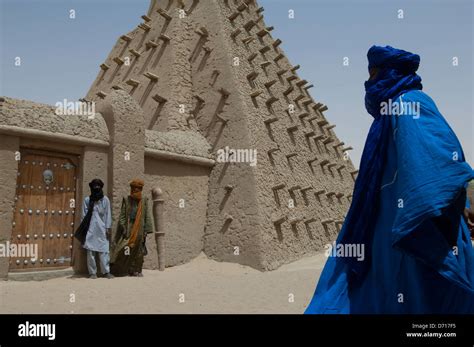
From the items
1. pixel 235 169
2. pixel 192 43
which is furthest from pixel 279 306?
pixel 192 43

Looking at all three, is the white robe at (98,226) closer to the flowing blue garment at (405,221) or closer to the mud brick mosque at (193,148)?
the mud brick mosque at (193,148)

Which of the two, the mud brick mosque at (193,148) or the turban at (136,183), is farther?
the turban at (136,183)

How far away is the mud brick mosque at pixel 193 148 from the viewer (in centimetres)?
676

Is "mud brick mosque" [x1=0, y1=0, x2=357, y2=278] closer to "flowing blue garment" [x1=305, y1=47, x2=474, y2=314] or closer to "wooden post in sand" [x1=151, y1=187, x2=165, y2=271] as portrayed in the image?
"wooden post in sand" [x1=151, y1=187, x2=165, y2=271]

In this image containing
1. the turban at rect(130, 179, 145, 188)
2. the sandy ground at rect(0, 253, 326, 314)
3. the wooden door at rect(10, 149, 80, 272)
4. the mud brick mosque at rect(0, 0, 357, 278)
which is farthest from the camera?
the turban at rect(130, 179, 145, 188)

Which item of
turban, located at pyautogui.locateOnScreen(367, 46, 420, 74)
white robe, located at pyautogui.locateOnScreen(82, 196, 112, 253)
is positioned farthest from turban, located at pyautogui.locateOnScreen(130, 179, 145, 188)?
turban, located at pyautogui.locateOnScreen(367, 46, 420, 74)

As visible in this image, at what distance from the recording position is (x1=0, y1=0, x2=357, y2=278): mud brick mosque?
6762mm

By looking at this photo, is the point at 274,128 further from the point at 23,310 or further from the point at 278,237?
the point at 23,310

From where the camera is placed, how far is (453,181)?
7.05 ft

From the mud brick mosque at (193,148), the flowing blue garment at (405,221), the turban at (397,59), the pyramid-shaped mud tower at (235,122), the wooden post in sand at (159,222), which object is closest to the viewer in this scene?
the flowing blue garment at (405,221)

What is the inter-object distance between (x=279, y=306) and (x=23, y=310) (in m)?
2.65

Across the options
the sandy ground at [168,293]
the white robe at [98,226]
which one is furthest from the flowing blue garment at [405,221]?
the white robe at [98,226]

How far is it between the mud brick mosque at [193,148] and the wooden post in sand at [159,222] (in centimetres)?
14

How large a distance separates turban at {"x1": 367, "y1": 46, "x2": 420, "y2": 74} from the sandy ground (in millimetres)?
3183
